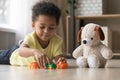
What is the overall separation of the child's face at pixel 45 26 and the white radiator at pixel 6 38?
106 cm

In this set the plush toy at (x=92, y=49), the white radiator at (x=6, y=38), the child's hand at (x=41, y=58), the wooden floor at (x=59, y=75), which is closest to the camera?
the wooden floor at (x=59, y=75)

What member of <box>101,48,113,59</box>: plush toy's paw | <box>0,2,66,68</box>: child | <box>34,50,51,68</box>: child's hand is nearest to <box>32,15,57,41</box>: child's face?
<box>0,2,66,68</box>: child

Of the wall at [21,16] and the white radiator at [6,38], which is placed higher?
the wall at [21,16]

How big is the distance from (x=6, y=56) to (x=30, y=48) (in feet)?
1.21

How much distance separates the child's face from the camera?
1.35m

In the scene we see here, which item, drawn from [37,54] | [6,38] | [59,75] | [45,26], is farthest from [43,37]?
[6,38]

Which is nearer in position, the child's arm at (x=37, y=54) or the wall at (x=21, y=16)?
the child's arm at (x=37, y=54)

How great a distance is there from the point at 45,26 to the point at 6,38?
3.83ft

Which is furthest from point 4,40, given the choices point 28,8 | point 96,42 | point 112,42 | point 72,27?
point 96,42

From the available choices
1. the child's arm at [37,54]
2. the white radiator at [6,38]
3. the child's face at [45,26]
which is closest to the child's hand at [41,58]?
the child's arm at [37,54]

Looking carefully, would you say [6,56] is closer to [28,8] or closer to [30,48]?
[30,48]

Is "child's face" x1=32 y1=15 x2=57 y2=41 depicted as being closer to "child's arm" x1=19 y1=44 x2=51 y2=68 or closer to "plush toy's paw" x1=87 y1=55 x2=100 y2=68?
"child's arm" x1=19 y1=44 x2=51 y2=68

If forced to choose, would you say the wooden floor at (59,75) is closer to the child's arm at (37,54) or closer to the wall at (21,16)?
the child's arm at (37,54)

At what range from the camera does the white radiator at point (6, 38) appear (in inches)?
94.2
